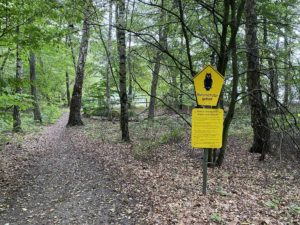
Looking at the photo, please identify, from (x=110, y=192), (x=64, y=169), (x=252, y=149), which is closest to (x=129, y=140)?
(x=64, y=169)

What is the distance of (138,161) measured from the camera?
8070mm

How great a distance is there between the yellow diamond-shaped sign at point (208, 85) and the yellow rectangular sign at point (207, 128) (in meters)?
0.21

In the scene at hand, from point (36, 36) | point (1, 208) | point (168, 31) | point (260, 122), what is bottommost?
point (1, 208)

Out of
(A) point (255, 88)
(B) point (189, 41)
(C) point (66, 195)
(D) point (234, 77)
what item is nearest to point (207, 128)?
(D) point (234, 77)

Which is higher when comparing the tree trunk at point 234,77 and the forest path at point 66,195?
the tree trunk at point 234,77

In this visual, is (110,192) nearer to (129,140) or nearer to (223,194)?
(223,194)

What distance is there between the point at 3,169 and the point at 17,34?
134 inches

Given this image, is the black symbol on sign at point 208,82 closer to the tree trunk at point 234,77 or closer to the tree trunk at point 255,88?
the tree trunk at point 234,77

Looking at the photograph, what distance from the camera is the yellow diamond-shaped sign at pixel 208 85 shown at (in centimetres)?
517

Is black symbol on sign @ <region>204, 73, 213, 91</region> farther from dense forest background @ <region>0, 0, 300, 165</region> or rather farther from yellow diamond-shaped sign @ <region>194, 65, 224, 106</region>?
dense forest background @ <region>0, 0, 300, 165</region>

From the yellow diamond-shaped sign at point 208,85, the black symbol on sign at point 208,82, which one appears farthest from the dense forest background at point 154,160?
the black symbol on sign at point 208,82

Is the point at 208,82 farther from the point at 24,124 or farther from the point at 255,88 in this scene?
the point at 24,124

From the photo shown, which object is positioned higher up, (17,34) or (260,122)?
(17,34)

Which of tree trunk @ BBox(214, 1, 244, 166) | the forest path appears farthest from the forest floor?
tree trunk @ BBox(214, 1, 244, 166)
